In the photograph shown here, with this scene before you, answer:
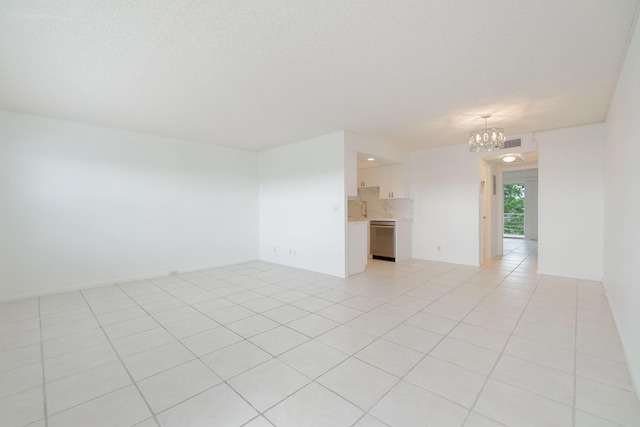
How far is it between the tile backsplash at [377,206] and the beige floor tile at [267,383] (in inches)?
199

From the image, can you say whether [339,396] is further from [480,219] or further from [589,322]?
[480,219]

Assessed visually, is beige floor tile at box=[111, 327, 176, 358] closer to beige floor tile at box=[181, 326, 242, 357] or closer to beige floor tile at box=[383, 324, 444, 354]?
beige floor tile at box=[181, 326, 242, 357]

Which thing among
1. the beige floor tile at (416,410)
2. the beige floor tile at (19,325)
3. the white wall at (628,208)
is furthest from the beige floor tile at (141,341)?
the white wall at (628,208)

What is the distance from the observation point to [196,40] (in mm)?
2164

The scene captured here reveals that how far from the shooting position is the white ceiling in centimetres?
187

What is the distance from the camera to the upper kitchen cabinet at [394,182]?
628 centimetres

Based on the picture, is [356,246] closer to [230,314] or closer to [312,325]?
[312,325]

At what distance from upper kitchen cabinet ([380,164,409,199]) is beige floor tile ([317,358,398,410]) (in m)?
4.75

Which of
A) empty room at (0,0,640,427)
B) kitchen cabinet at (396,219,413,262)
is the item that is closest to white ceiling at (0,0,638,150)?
empty room at (0,0,640,427)

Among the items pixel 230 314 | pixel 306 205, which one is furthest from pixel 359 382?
pixel 306 205

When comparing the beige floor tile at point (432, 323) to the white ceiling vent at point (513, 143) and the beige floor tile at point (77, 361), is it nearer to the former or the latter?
the beige floor tile at point (77, 361)

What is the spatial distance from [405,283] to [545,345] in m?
2.08

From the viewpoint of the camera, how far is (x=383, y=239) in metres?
6.40

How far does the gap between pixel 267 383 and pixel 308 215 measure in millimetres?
3628
